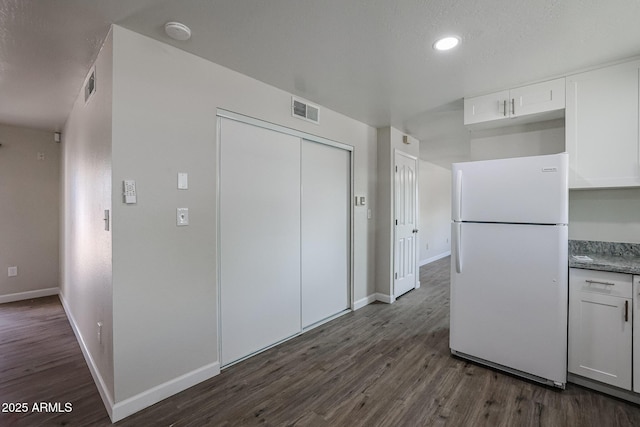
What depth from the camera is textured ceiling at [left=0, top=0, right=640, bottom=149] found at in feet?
5.31

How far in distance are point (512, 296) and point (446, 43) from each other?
6.25 ft

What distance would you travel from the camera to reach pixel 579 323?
6.89 ft

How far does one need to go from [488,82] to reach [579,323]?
6.60 feet

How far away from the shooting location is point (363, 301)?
386cm

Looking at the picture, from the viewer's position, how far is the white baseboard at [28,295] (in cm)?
398

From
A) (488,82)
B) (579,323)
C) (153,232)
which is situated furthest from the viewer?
(488,82)

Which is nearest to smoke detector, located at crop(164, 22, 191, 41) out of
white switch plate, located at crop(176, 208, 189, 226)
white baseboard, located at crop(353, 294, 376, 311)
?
white switch plate, located at crop(176, 208, 189, 226)

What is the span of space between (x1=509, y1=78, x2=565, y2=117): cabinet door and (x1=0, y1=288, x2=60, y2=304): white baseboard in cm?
626

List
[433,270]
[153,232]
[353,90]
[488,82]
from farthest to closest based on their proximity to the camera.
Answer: [433,270]
[353,90]
[488,82]
[153,232]

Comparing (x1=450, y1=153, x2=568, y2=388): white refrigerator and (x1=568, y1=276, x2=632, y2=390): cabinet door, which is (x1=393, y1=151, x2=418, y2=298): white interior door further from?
(x1=568, y1=276, x2=632, y2=390): cabinet door

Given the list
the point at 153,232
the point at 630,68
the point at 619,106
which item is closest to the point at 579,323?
the point at 619,106

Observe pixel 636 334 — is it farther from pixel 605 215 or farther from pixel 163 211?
pixel 163 211

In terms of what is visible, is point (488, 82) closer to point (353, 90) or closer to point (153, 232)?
point (353, 90)

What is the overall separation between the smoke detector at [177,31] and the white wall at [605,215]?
3.28 meters
